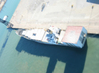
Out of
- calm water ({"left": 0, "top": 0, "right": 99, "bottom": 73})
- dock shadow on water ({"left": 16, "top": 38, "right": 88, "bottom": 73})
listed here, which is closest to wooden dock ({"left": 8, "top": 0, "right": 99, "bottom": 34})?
calm water ({"left": 0, "top": 0, "right": 99, "bottom": 73})

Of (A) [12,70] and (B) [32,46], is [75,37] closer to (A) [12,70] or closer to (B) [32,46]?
(B) [32,46]

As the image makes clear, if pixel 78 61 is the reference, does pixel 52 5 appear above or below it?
above

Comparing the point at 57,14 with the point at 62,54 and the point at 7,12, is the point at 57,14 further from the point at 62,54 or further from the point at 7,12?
the point at 7,12

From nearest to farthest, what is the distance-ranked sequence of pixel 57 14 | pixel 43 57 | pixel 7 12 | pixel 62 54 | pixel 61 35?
pixel 61 35
pixel 62 54
pixel 43 57
pixel 57 14
pixel 7 12

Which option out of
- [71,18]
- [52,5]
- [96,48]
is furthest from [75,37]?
[52,5]

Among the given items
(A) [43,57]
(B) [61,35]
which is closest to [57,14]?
(B) [61,35]

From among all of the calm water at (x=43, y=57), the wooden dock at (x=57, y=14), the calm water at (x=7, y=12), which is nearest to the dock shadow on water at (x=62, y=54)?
the calm water at (x=43, y=57)

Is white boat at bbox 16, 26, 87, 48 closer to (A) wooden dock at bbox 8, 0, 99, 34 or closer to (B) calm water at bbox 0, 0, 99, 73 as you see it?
(B) calm water at bbox 0, 0, 99, 73
